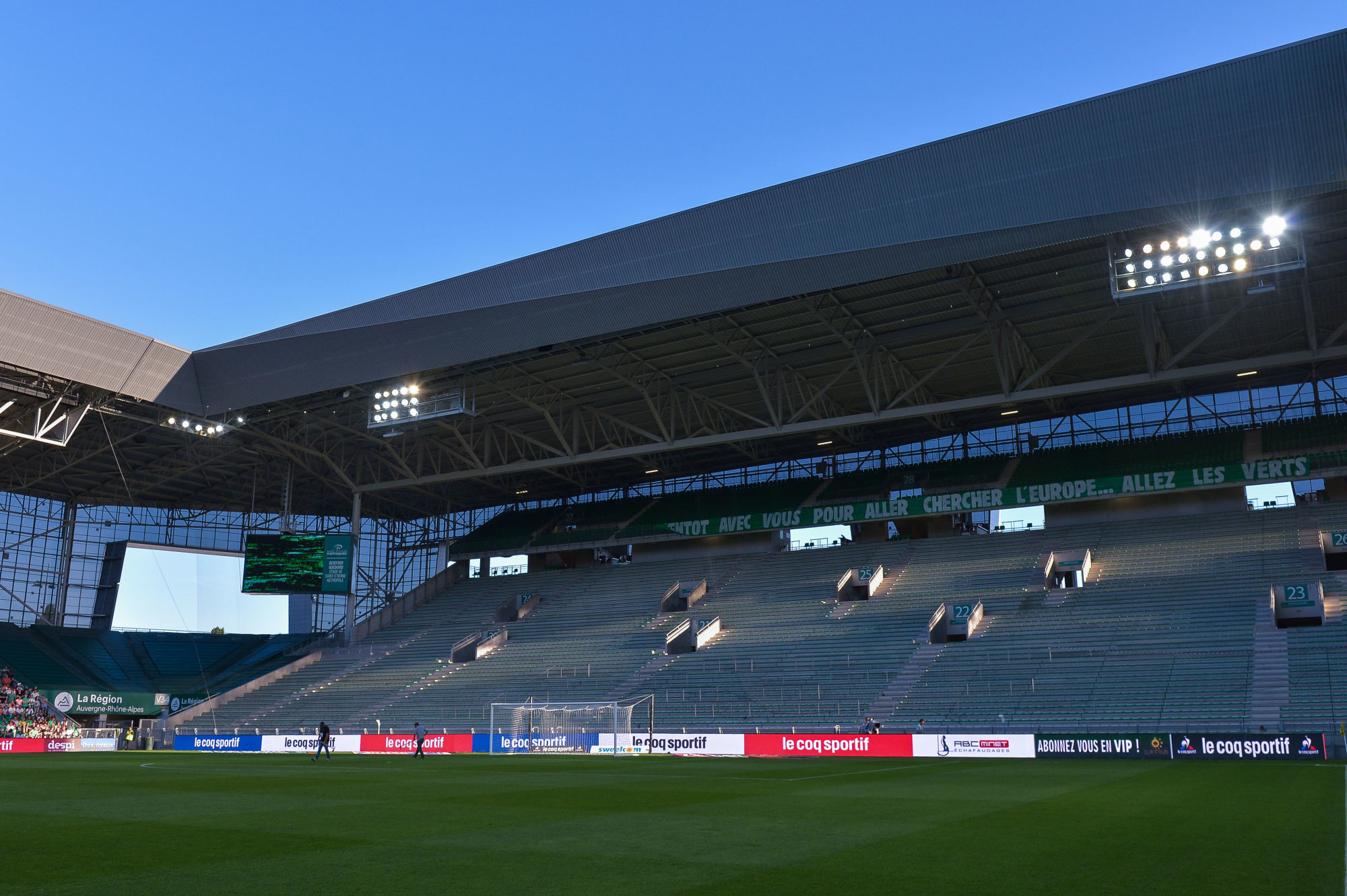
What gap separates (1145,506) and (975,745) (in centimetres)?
2169

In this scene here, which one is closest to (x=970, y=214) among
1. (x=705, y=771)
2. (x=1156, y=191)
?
(x=1156, y=191)

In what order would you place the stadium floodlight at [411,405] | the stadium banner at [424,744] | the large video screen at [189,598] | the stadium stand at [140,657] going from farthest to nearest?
the large video screen at [189,598]
the stadium stand at [140,657]
the stadium floodlight at [411,405]
the stadium banner at [424,744]

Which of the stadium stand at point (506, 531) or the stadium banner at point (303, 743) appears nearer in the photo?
the stadium banner at point (303, 743)

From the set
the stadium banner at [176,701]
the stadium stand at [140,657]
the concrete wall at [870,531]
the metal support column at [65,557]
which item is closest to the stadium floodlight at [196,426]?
the stadium banner at [176,701]

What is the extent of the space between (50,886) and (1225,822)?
1233 cm

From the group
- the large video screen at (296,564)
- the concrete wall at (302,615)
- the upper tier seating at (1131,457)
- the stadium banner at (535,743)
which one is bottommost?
the stadium banner at (535,743)

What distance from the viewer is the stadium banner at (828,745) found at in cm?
3384

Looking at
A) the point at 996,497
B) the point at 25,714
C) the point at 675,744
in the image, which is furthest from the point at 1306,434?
the point at 25,714

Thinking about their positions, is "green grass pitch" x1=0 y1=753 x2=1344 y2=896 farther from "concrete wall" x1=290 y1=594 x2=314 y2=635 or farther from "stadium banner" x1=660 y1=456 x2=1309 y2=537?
"concrete wall" x1=290 y1=594 x2=314 y2=635

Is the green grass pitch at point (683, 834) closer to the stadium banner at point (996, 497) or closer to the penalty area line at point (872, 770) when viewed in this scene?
the penalty area line at point (872, 770)

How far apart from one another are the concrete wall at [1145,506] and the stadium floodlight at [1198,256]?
1934cm

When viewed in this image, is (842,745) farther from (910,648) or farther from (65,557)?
(65,557)

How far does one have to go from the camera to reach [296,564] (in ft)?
173

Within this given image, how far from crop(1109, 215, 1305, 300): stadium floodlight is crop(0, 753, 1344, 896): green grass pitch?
13835mm
